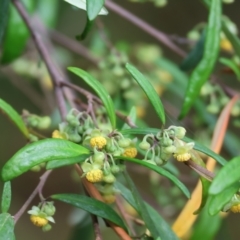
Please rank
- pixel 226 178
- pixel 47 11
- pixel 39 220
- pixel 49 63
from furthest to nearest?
pixel 47 11, pixel 49 63, pixel 39 220, pixel 226 178

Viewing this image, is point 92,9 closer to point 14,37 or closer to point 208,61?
point 208,61

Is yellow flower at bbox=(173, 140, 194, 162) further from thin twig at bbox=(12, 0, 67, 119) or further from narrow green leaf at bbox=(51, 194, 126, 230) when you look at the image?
thin twig at bbox=(12, 0, 67, 119)

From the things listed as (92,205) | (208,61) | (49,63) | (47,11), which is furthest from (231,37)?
(47,11)

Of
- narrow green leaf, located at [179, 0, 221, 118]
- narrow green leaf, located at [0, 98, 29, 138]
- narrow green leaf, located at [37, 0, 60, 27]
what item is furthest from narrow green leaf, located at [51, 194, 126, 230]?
narrow green leaf, located at [37, 0, 60, 27]

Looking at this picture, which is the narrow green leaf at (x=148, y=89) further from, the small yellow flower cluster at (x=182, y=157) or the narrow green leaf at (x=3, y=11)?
the narrow green leaf at (x=3, y=11)

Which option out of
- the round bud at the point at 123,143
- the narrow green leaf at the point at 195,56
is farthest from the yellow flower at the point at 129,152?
the narrow green leaf at the point at 195,56

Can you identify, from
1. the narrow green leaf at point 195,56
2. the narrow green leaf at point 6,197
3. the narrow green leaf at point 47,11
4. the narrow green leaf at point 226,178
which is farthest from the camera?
the narrow green leaf at point 47,11
